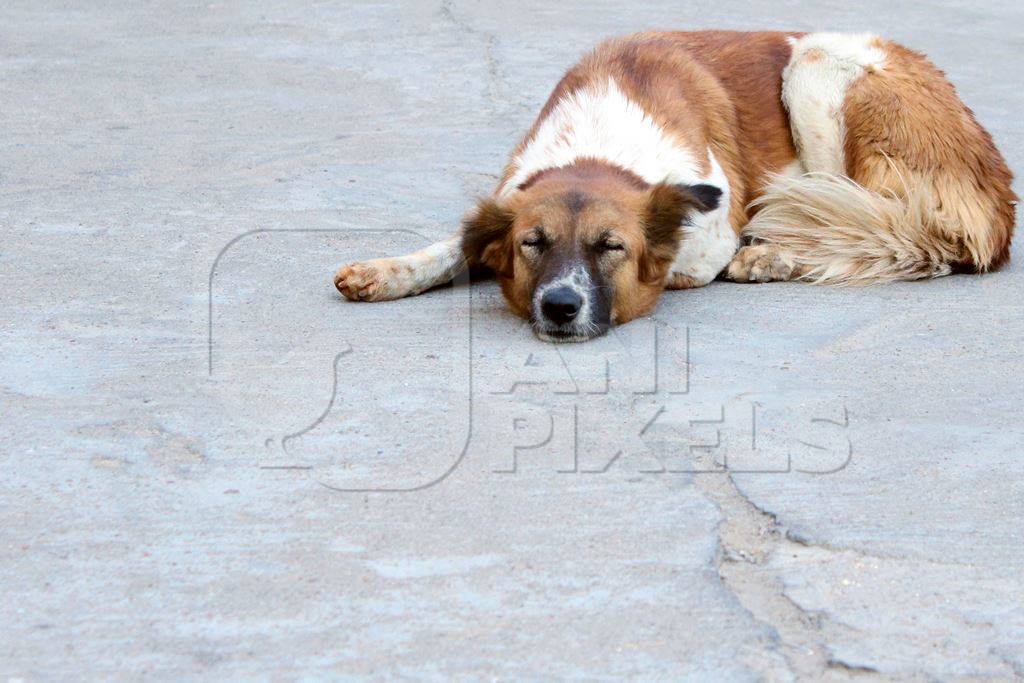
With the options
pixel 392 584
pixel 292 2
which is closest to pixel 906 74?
pixel 392 584

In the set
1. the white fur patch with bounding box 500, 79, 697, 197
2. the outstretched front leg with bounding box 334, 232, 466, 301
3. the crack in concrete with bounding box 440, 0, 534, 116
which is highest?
the white fur patch with bounding box 500, 79, 697, 197

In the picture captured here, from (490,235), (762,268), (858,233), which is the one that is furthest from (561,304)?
(858,233)

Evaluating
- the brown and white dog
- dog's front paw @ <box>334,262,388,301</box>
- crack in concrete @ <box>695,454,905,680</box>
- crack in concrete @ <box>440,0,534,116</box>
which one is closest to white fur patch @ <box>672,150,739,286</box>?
the brown and white dog

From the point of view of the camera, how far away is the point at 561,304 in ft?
13.7

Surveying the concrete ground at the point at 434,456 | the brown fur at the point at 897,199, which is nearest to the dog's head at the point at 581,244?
the concrete ground at the point at 434,456

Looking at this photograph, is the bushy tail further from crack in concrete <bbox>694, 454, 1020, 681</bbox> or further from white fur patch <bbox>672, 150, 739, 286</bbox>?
crack in concrete <bbox>694, 454, 1020, 681</bbox>

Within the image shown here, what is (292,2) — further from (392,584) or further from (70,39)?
(392,584)

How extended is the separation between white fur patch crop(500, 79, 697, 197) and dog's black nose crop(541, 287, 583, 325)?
25.7 inches

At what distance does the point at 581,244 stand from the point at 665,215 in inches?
13.9

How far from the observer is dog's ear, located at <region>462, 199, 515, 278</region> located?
451cm

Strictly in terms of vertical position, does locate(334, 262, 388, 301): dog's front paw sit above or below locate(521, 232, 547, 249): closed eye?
below

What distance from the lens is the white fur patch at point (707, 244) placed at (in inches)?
189

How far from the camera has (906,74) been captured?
536 centimetres

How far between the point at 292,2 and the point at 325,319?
5287 millimetres
